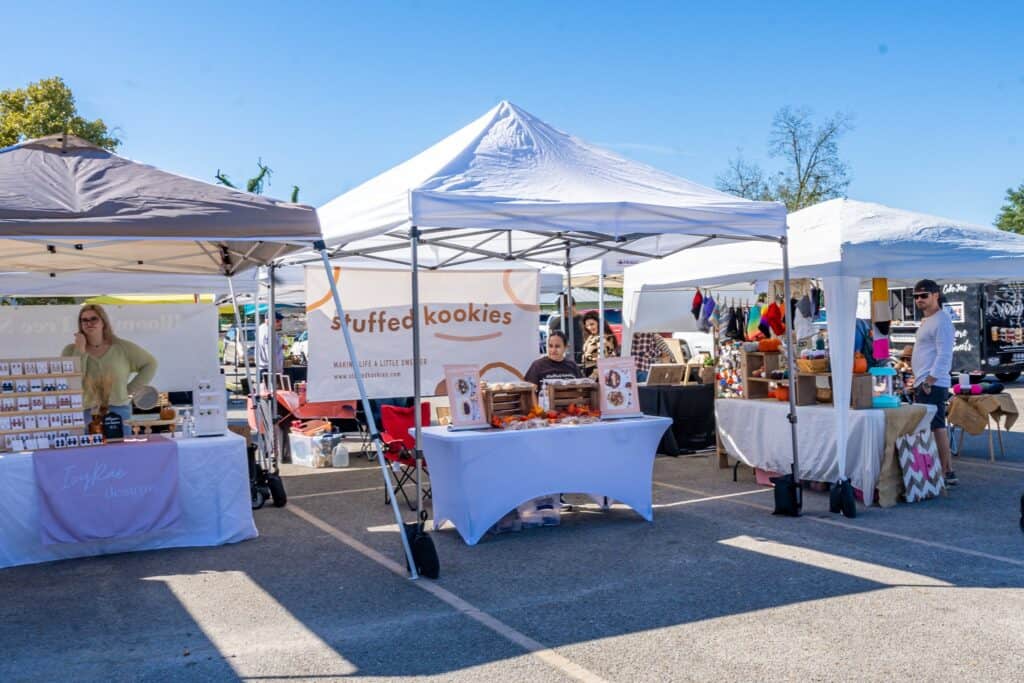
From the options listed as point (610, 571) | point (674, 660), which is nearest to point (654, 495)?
point (610, 571)

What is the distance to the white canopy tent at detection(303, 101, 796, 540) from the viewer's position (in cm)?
598

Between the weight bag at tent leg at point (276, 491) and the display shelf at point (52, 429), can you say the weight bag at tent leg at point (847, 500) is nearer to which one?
the weight bag at tent leg at point (276, 491)

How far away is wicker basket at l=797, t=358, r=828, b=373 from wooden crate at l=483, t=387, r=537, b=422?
104 inches

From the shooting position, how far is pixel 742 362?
880cm

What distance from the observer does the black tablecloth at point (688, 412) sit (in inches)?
407

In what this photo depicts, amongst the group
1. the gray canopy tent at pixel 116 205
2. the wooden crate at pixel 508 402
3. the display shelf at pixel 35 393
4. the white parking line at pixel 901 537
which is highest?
the gray canopy tent at pixel 116 205

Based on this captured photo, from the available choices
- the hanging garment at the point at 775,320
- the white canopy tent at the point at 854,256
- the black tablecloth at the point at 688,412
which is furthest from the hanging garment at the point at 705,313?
the white canopy tent at the point at 854,256

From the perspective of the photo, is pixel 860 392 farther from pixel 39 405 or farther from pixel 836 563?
pixel 39 405

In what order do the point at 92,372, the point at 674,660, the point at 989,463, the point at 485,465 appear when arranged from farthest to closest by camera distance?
the point at 989,463, the point at 92,372, the point at 485,465, the point at 674,660

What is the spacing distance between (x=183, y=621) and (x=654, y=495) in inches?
168

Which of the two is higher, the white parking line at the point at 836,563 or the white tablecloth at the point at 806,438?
the white tablecloth at the point at 806,438

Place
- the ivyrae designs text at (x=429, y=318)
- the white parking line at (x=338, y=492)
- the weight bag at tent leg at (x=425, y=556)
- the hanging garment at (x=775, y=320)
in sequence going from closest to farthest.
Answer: the weight bag at tent leg at (x=425, y=556) < the white parking line at (x=338, y=492) < the ivyrae designs text at (x=429, y=318) < the hanging garment at (x=775, y=320)

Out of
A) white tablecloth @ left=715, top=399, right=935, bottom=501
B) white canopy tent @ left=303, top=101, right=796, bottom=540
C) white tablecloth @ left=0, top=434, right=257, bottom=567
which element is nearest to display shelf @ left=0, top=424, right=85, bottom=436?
white tablecloth @ left=0, top=434, right=257, bottom=567

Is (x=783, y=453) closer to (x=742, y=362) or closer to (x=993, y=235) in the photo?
(x=742, y=362)
